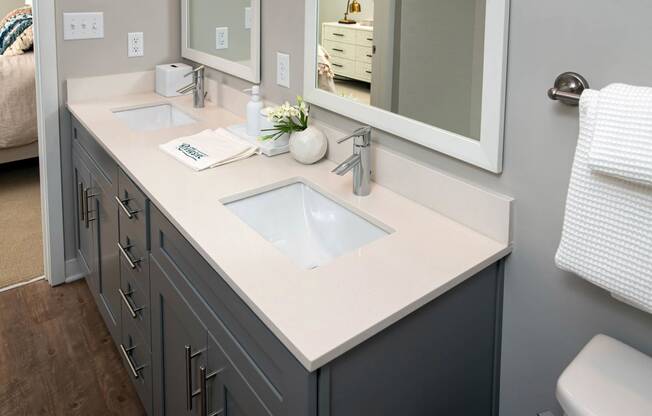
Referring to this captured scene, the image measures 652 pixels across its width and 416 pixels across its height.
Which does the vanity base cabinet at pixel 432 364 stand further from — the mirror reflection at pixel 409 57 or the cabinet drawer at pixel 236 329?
the mirror reflection at pixel 409 57

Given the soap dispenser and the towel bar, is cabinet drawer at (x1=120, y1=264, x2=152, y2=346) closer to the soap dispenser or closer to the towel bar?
the soap dispenser

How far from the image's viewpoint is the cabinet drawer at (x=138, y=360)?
1794 mm

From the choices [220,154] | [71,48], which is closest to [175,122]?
[71,48]

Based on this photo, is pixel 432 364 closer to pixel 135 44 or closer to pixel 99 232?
pixel 99 232

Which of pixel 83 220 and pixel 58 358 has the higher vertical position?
pixel 83 220

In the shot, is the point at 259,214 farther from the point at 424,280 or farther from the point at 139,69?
the point at 139,69

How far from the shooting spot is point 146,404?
1.85 metres

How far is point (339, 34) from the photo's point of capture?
165 cm

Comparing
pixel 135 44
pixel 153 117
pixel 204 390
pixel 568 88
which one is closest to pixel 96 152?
pixel 153 117

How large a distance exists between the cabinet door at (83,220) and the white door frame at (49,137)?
0.10 m

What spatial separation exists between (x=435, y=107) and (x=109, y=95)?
5.32ft

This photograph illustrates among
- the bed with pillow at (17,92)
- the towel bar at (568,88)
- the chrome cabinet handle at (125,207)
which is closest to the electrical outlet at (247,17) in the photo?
the chrome cabinet handle at (125,207)

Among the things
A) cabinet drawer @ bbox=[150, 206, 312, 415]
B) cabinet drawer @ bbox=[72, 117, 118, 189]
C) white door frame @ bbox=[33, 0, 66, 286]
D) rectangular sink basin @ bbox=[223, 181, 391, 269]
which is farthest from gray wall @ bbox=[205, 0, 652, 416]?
white door frame @ bbox=[33, 0, 66, 286]

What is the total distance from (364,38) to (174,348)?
0.95 meters
